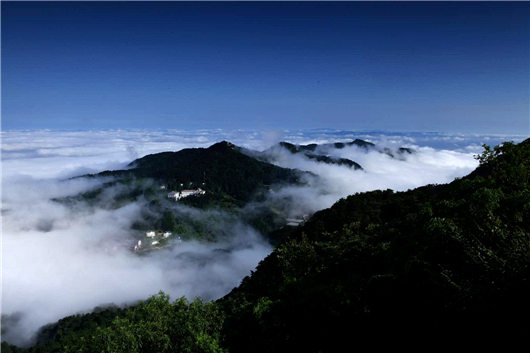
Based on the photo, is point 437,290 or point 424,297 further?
point 424,297

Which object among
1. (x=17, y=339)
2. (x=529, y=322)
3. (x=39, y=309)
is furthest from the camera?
(x=39, y=309)

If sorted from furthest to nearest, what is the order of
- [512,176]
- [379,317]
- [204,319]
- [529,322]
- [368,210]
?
[368,210], [204,319], [512,176], [379,317], [529,322]

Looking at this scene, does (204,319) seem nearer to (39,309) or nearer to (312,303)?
(312,303)

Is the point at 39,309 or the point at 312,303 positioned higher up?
the point at 312,303

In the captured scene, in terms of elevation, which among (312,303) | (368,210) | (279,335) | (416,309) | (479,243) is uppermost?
(479,243)

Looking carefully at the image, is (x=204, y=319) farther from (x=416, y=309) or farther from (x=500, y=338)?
(x=500, y=338)

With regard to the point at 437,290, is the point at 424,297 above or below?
below

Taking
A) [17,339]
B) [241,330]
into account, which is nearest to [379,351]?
[241,330]

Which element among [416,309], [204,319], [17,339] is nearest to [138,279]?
[17,339]

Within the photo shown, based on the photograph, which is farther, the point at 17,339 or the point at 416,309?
the point at 17,339
